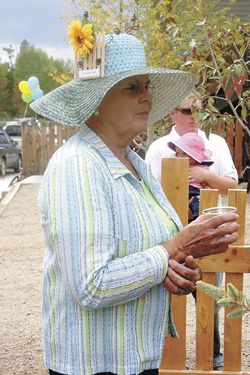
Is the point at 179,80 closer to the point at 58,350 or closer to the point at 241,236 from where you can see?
the point at 58,350

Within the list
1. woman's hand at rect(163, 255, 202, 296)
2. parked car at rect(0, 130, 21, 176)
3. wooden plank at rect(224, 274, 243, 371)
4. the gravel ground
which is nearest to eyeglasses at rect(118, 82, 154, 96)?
woman's hand at rect(163, 255, 202, 296)

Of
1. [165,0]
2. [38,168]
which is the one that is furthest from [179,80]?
[38,168]

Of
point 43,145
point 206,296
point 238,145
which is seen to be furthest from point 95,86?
point 43,145

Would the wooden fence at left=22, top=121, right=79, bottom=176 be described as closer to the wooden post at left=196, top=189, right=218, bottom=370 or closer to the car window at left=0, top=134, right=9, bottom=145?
the car window at left=0, top=134, right=9, bottom=145

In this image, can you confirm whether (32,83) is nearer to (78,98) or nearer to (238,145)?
(238,145)

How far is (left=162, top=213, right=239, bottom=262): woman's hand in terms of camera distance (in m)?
1.78

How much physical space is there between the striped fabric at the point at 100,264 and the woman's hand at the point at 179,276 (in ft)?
0.13

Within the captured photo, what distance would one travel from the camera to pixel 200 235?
5.85 feet

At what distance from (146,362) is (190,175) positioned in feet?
5.93

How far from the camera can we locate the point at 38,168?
19.2 metres

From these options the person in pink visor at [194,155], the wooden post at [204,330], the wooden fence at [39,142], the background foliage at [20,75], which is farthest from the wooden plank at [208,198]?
the background foliage at [20,75]

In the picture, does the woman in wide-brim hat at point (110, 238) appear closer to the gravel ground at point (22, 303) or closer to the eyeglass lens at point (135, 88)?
the eyeglass lens at point (135, 88)

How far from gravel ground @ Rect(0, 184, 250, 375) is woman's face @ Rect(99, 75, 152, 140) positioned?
2.45 metres

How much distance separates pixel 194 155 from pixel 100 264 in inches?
77.2
